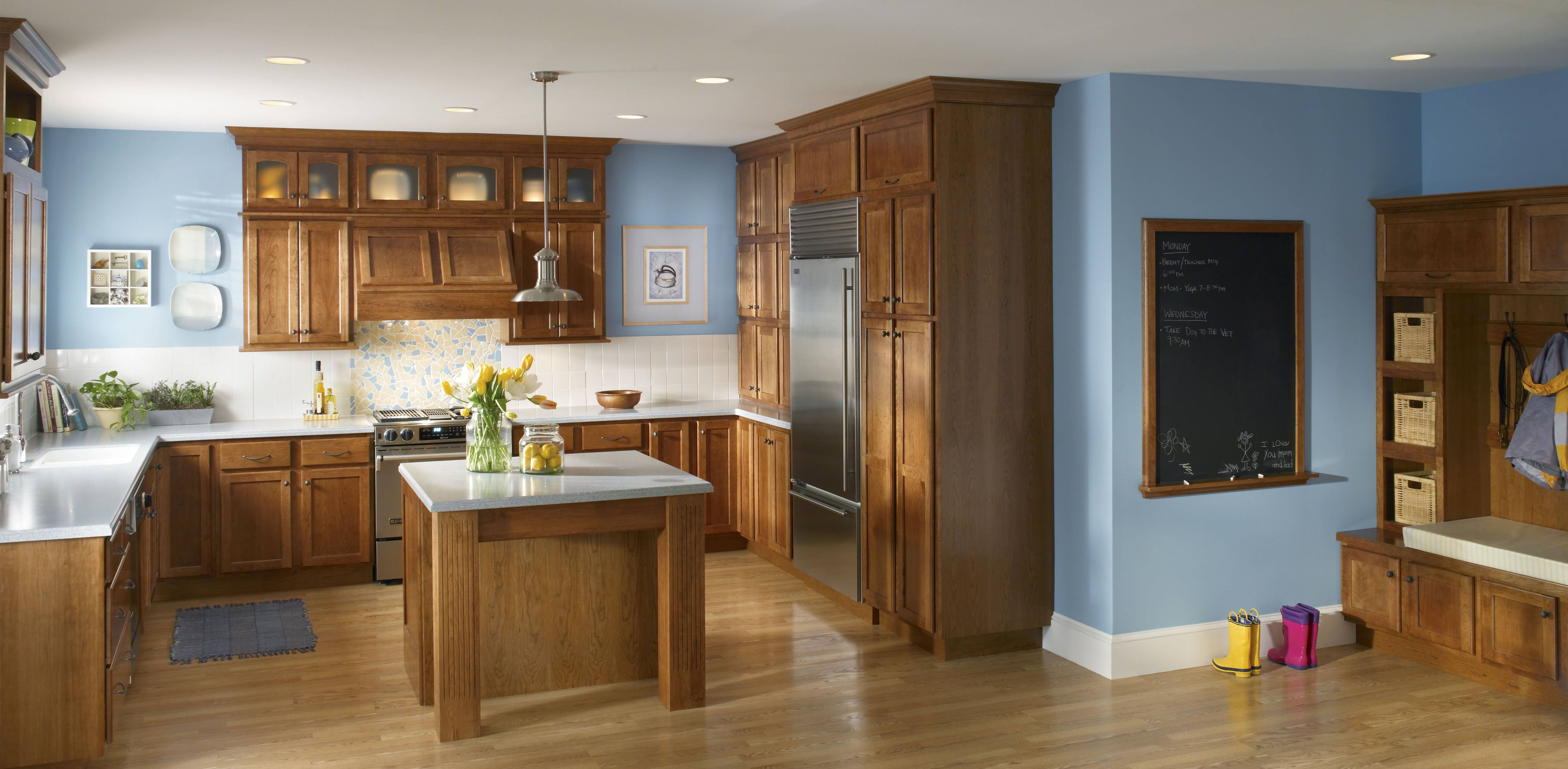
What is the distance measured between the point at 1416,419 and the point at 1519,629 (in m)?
1.04

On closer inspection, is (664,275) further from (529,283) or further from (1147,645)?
(1147,645)

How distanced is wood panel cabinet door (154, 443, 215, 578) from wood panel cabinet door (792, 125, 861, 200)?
3.33m

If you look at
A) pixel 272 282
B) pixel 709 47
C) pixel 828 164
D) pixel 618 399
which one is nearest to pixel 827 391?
pixel 828 164

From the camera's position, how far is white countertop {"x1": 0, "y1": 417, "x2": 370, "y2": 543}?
3.60 metres

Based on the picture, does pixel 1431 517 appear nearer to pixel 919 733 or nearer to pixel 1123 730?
pixel 1123 730

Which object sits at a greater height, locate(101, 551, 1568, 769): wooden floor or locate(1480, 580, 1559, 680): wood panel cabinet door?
locate(1480, 580, 1559, 680): wood panel cabinet door

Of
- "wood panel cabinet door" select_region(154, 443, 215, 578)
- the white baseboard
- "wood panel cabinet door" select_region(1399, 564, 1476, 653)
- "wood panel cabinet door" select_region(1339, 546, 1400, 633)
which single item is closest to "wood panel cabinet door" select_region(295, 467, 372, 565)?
"wood panel cabinet door" select_region(154, 443, 215, 578)

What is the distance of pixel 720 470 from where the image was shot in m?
7.11

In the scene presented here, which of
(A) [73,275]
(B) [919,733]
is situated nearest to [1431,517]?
(B) [919,733]

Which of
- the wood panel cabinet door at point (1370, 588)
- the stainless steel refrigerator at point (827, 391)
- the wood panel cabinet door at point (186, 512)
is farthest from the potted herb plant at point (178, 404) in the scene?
the wood panel cabinet door at point (1370, 588)

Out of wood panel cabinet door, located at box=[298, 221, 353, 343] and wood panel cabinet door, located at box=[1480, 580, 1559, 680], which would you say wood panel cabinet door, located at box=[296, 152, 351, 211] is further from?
wood panel cabinet door, located at box=[1480, 580, 1559, 680]

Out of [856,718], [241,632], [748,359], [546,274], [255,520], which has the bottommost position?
[856,718]

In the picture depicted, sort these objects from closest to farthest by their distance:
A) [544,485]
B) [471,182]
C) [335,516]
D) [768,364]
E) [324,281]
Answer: [544,485] → [335,516] → [324,281] → [471,182] → [768,364]

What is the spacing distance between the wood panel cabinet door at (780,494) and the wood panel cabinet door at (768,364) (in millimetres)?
330
